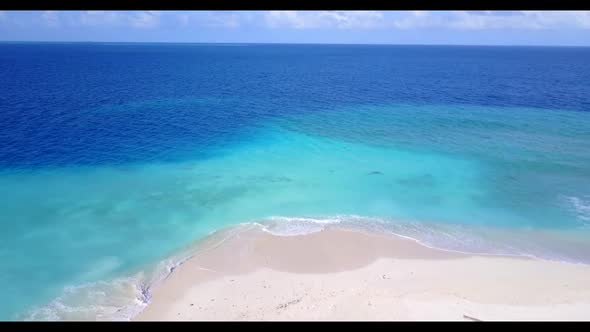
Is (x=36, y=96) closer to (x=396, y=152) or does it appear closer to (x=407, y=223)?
(x=396, y=152)

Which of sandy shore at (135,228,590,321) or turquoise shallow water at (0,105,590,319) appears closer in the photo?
sandy shore at (135,228,590,321)

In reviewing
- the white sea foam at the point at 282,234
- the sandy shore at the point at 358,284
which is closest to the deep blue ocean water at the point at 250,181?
the white sea foam at the point at 282,234

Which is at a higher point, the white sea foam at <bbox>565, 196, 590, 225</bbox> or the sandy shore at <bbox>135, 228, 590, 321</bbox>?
the sandy shore at <bbox>135, 228, 590, 321</bbox>

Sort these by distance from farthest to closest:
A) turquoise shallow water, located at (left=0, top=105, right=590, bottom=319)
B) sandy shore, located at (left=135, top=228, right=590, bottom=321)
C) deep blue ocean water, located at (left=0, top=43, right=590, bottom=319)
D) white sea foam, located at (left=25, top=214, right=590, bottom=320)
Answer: deep blue ocean water, located at (left=0, top=43, right=590, bottom=319), turquoise shallow water, located at (left=0, top=105, right=590, bottom=319), white sea foam, located at (left=25, top=214, right=590, bottom=320), sandy shore, located at (left=135, top=228, right=590, bottom=321)

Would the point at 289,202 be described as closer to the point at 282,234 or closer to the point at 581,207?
the point at 282,234

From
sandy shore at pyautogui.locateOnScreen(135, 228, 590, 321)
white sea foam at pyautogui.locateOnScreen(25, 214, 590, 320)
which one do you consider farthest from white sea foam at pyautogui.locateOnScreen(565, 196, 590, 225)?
sandy shore at pyautogui.locateOnScreen(135, 228, 590, 321)

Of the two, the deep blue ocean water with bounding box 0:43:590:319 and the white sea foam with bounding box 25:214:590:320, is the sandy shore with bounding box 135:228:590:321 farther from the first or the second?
the deep blue ocean water with bounding box 0:43:590:319

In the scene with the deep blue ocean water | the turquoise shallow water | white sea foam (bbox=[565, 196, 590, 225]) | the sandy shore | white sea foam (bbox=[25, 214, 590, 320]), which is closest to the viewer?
the sandy shore

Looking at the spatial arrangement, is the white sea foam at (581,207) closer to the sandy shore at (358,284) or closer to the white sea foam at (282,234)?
the white sea foam at (282,234)
